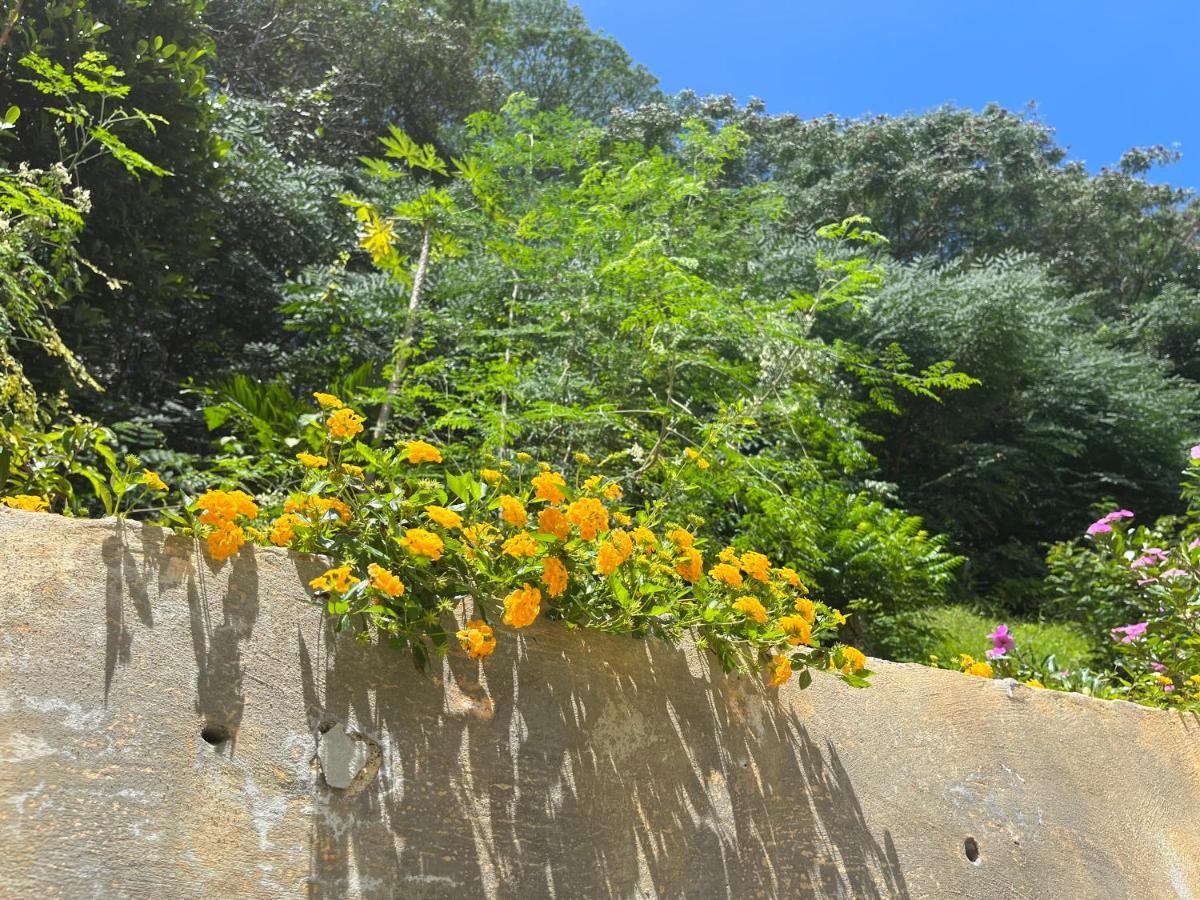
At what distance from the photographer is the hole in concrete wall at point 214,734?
58.6 inches

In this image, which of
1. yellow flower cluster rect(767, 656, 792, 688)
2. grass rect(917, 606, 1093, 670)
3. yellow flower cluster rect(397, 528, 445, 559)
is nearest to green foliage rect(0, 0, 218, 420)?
yellow flower cluster rect(397, 528, 445, 559)

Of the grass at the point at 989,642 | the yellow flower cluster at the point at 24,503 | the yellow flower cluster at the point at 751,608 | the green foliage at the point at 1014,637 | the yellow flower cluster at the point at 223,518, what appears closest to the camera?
the yellow flower cluster at the point at 223,518

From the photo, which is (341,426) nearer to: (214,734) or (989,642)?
(214,734)

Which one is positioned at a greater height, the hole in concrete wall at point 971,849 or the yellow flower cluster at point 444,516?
the yellow flower cluster at point 444,516

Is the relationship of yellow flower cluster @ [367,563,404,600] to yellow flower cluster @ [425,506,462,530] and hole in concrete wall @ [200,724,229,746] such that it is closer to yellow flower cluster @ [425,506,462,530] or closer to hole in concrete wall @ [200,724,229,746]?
yellow flower cluster @ [425,506,462,530]

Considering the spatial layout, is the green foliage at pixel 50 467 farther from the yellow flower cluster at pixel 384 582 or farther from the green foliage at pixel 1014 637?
the green foliage at pixel 1014 637

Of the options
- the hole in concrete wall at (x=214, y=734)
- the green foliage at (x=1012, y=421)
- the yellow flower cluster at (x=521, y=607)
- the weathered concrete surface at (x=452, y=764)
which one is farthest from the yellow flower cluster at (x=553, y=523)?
the green foliage at (x=1012, y=421)

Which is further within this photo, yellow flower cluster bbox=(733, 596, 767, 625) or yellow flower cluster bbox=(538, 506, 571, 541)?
yellow flower cluster bbox=(733, 596, 767, 625)

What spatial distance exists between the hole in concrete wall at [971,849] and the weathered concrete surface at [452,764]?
0.02 metres

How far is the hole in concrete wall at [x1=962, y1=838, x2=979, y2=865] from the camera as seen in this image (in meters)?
2.32

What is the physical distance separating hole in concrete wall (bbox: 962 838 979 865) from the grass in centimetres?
302

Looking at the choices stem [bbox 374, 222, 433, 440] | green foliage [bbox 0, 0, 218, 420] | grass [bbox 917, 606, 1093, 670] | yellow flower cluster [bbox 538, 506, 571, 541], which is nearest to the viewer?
yellow flower cluster [bbox 538, 506, 571, 541]

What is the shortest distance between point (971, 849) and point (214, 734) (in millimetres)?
1821

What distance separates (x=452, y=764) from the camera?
5.57ft
